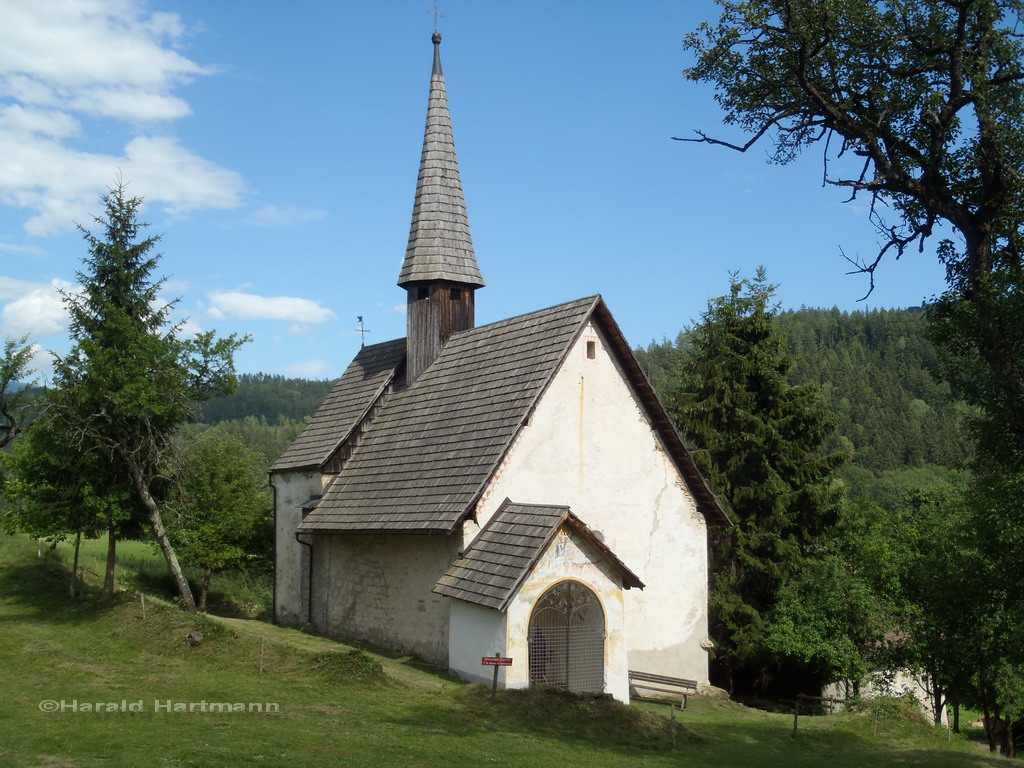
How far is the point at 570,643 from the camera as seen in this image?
1784 cm

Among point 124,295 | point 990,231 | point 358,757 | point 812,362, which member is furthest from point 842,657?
point 812,362

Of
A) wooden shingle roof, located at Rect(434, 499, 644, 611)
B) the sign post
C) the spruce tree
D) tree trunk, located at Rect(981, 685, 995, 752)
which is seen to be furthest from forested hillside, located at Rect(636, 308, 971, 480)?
the sign post

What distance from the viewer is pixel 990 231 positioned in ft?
41.5

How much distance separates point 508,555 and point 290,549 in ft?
36.6

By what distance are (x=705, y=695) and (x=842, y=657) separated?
11.9 ft

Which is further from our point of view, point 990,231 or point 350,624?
point 350,624

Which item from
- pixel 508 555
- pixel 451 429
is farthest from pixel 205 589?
pixel 508 555

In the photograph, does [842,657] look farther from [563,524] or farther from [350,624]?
[350,624]

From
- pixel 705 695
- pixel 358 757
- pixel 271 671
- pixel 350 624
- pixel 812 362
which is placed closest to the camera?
pixel 358 757

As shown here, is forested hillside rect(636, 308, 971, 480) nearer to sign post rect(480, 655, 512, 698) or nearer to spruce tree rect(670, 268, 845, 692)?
spruce tree rect(670, 268, 845, 692)

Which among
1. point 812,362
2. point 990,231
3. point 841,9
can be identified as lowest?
point 990,231

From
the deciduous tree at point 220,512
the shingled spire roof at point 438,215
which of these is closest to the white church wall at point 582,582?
the shingled spire roof at point 438,215

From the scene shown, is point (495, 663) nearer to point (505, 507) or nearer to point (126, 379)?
point (505, 507)

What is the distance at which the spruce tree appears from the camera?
84.7ft
